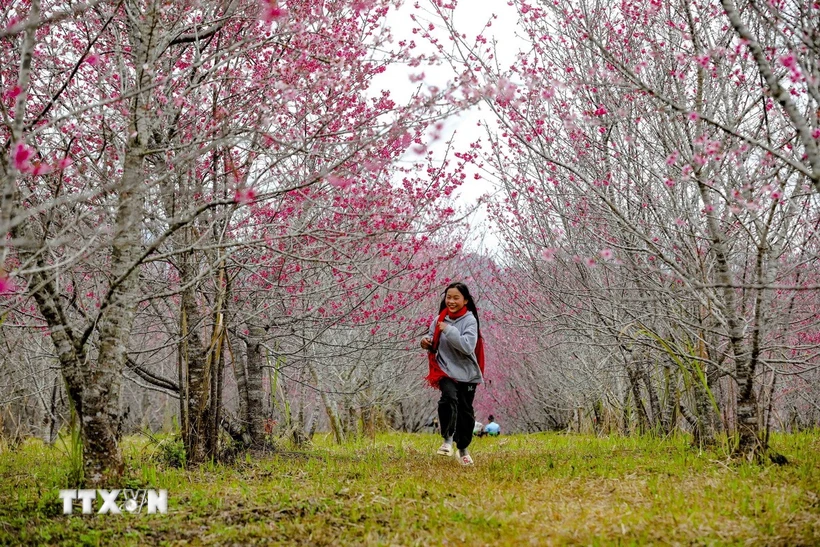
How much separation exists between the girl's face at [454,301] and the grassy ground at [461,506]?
4.76 ft

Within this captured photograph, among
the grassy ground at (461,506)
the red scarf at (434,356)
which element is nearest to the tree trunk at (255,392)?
the grassy ground at (461,506)

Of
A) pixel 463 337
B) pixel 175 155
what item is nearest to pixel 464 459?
pixel 463 337

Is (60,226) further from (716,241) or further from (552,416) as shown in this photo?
Answer: (552,416)

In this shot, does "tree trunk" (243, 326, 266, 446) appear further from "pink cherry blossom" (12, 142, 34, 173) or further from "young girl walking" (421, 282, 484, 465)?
"pink cherry blossom" (12, 142, 34, 173)

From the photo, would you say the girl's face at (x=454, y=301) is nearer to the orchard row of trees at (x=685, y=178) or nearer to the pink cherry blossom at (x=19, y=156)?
the orchard row of trees at (x=685, y=178)

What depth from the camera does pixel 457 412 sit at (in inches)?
227

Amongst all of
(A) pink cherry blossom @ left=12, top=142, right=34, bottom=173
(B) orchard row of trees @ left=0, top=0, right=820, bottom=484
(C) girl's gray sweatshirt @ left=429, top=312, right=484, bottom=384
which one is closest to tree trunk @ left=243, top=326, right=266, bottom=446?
(B) orchard row of trees @ left=0, top=0, right=820, bottom=484

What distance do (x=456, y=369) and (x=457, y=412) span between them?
38 cm

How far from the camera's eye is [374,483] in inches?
171

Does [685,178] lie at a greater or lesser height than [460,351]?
greater

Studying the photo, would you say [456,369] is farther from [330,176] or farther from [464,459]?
[330,176]

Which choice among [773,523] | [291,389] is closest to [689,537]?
[773,523]

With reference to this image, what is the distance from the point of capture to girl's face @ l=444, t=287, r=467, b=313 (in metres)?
5.84

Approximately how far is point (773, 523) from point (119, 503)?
3384 millimetres
